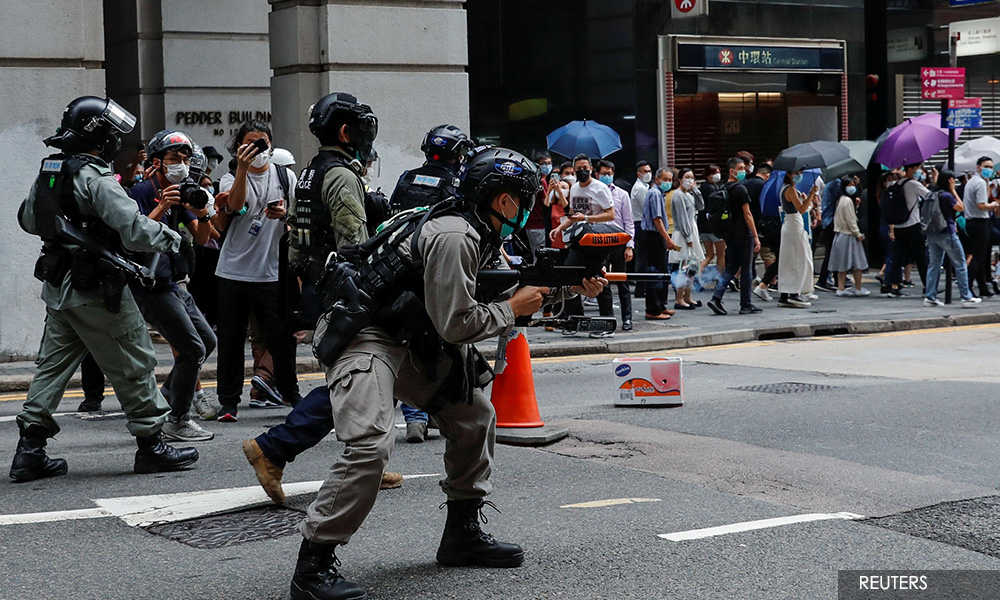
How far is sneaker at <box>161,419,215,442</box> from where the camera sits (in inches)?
315

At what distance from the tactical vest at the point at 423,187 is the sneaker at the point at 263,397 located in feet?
8.05

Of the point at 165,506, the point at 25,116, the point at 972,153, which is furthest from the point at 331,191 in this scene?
the point at 972,153

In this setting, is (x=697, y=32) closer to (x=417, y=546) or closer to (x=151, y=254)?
(x=151, y=254)

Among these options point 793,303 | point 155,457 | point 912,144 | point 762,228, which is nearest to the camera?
point 155,457

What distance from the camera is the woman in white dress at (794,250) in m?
17.2

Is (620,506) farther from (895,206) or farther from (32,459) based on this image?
(895,206)

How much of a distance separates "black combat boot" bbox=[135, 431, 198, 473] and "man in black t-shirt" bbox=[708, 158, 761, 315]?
10.6 m

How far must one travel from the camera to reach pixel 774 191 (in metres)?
19.3

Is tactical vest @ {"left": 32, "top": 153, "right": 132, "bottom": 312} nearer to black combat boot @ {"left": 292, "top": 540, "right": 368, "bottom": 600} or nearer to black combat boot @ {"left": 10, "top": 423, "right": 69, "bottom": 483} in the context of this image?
black combat boot @ {"left": 10, "top": 423, "right": 69, "bottom": 483}

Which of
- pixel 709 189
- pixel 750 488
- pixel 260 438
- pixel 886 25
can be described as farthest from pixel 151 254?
pixel 886 25

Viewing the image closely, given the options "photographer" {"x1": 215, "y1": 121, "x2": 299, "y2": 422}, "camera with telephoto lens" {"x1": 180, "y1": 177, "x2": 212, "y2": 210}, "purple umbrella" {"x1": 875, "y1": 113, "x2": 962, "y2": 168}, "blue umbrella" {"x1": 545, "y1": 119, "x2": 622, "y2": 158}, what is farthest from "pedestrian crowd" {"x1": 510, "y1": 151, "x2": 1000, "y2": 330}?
"camera with telephoto lens" {"x1": 180, "y1": 177, "x2": 212, "y2": 210}

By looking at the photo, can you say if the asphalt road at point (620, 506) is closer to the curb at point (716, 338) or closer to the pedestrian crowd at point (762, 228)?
the curb at point (716, 338)

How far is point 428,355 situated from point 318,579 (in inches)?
36.8

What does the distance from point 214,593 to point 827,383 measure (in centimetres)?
711
